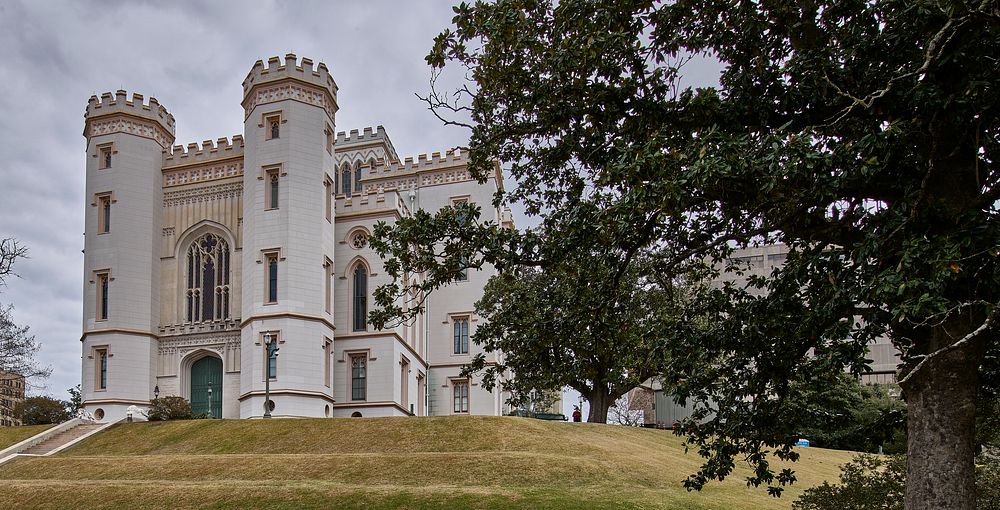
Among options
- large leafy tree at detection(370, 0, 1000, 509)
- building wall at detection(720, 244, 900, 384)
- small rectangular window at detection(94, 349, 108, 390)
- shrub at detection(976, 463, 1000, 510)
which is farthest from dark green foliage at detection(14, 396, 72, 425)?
building wall at detection(720, 244, 900, 384)

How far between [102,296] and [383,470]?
23.5 meters

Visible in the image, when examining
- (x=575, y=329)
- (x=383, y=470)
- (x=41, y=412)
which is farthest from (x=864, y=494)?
(x=41, y=412)

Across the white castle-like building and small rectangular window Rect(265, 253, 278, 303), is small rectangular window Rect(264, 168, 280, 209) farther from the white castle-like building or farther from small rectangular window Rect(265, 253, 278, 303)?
small rectangular window Rect(265, 253, 278, 303)

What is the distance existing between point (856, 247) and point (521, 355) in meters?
5.37

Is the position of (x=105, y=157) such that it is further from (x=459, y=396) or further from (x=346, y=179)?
(x=459, y=396)

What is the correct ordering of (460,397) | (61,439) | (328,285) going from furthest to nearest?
(460,397), (328,285), (61,439)

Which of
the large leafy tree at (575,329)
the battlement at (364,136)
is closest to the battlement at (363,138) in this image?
the battlement at (364,136)

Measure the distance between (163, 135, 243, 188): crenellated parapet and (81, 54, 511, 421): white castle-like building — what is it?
64 millimetres

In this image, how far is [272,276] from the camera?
3538cm

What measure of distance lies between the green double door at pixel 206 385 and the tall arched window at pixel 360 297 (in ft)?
19.9

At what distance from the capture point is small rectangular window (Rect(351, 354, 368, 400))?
123 feet

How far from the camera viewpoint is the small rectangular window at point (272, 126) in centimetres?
3631

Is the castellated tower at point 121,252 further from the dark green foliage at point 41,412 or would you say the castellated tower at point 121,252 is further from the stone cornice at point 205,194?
the dark green foliage at point 41,412

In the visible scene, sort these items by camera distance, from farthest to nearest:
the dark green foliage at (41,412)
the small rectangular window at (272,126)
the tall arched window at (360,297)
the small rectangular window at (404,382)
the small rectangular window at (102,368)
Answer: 1. the dark green foliage at (41,412)
2. the small rectangular window at (404,382)
3. the tall arched window at (360,297)
4. the small rectangular window at (102,368)
5. the small rectangular window at (272,126)
